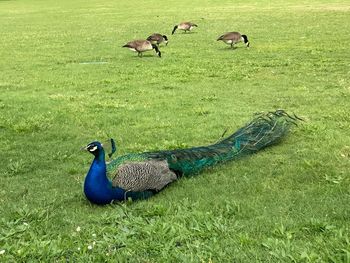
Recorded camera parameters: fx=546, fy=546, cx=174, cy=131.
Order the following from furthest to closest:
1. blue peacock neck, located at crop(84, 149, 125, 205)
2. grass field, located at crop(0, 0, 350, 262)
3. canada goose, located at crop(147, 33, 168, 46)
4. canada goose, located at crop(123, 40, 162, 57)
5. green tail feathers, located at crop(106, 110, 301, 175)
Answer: canada goose, located at crop(147, 33, 168, 46), canada goose, located at crop(123, 40, 162, 57), green tail feathers, located at crop(106, 110, 301, 175), blue peacock neck, located at crop(84, 149, 125, 205), grass field, located at crop(0, 0, 350, 262)

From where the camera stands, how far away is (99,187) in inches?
224

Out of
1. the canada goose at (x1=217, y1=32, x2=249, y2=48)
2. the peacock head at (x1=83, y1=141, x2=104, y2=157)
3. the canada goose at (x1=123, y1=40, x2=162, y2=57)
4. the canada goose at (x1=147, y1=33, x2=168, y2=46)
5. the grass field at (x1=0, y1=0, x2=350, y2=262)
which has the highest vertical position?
the peacock head at (x1=83, y1=141, x2=104, y2=157)

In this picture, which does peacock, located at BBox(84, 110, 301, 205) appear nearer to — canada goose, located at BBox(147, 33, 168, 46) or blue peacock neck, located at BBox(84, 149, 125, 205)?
blue peacock neck, located at BBox(84, 149, 125, 205)

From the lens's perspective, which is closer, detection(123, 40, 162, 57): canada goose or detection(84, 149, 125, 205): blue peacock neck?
detection(84, 149, 125, 205): blue peacock neck

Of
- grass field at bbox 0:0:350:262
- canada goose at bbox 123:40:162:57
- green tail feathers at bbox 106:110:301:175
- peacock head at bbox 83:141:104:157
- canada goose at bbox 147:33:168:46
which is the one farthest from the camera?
canada goose at bbox 147:33:168:46

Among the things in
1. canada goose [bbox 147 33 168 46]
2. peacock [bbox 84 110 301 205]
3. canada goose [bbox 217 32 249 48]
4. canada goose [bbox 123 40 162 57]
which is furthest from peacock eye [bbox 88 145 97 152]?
canada goose [bbox 147 33 168 46]

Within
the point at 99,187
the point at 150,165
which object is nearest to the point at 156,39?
the point at 150,165

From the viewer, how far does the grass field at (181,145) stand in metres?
4.43

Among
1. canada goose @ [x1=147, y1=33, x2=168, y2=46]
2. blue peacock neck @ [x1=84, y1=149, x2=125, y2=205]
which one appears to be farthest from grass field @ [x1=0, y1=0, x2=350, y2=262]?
canada goose @ [x1=147, y1=33, x2=168, y2=46]

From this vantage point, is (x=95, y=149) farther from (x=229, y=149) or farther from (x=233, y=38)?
(x=233, y=38)

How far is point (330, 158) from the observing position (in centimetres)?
696

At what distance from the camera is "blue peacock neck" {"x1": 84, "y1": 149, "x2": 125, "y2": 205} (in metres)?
5.71

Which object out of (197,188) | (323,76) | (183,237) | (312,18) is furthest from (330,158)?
(312,18)

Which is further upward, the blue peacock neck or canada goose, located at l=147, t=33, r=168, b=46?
the blue peacock neck
